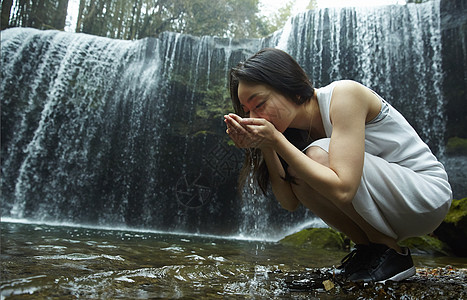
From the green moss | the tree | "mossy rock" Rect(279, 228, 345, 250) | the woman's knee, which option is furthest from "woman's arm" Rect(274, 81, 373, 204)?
the tree

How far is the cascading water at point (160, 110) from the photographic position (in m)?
8.91

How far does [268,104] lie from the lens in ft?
5.04

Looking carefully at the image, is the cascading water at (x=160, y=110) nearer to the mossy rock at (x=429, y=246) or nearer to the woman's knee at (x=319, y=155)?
the mossy rock at (x=429, y=246)

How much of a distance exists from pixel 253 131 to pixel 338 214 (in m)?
0.72

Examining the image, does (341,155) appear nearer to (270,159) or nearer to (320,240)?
(270,159)

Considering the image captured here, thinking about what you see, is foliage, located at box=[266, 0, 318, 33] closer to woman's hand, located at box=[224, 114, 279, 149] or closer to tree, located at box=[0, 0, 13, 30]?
tree, located at box=[0, 0, 13, 30]

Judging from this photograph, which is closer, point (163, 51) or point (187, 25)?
point (163, 51)

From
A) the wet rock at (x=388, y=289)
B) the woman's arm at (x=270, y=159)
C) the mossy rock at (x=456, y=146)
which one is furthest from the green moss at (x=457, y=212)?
the mossy rock at (x=456, y=146)

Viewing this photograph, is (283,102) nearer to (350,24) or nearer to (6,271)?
(6,271)

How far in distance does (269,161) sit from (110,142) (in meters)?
9.03

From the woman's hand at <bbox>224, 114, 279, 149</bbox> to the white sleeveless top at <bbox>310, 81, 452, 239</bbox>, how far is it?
0.34 metres

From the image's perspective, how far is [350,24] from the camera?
9328mm

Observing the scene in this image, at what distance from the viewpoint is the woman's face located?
1536 millimetres

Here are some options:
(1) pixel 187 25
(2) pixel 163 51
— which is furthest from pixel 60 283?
(1) pixel 187 25
